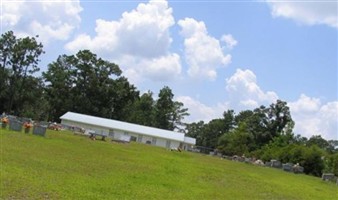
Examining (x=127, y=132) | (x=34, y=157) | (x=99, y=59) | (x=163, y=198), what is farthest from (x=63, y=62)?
(x=163, y=198)

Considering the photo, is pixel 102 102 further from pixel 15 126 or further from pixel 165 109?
pixel 15 126

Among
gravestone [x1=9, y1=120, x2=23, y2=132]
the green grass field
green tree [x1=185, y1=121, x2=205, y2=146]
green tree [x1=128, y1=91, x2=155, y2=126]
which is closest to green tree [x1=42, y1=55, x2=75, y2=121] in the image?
green tree [x1=128, y1=91, x2=155, y2=126]

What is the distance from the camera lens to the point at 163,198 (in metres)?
13.3

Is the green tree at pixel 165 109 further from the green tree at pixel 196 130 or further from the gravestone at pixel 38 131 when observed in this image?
the gravestone at pixel 38 131

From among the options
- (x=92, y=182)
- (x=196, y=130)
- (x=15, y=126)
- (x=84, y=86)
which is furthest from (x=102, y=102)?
(x=92, y=182)

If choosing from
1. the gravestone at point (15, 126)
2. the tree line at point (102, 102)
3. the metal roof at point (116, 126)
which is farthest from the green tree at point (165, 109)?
the gravestone at point (15, 126)

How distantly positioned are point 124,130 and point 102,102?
1662 centimetres

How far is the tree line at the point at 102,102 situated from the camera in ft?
251

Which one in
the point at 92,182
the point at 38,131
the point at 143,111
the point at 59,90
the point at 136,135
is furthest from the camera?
the point at 143,111

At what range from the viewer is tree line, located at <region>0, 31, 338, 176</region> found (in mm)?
76500

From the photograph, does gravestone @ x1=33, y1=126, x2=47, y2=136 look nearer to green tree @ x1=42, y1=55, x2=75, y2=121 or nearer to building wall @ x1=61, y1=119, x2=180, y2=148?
building wall @ x1=61, y1=119, x2=180, y2=148

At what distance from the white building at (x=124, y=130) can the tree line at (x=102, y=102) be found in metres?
7.04

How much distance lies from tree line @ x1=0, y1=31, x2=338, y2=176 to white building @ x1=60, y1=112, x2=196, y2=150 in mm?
7036

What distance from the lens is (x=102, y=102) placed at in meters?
90.4
